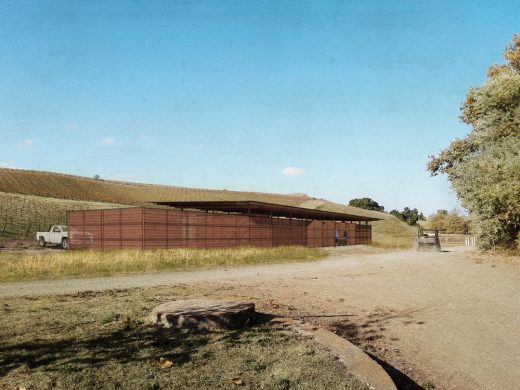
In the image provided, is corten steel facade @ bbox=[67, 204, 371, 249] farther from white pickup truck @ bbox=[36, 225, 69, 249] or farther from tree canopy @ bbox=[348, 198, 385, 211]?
tree canopy @ bbox=[348, 198, 385, 211]

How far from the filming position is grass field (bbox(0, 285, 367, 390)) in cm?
471

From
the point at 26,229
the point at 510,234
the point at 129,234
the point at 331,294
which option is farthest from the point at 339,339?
the point at 26,229

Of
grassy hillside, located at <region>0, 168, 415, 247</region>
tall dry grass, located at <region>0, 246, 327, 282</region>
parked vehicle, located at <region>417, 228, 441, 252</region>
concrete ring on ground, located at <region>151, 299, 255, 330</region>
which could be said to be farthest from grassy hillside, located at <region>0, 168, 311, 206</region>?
concrete ring on ground, located at <region>151, 299, 255, 330</region>

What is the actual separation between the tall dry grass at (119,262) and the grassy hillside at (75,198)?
99.8 feet

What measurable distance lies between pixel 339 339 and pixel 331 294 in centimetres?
542

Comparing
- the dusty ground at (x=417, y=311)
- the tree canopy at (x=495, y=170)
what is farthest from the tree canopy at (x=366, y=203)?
the dusty ground at (x=417, y=311)

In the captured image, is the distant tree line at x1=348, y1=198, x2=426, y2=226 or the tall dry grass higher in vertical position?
the distant tree line at x1=348, y1=198, x2=426, y2=226

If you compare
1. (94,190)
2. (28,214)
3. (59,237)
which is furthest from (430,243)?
(94,190)

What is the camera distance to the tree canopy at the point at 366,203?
138 meters

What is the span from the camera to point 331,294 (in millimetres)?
11742

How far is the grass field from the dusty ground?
5.69 feet

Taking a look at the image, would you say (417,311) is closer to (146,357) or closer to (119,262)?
(146,357)

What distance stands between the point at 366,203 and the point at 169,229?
114 meters

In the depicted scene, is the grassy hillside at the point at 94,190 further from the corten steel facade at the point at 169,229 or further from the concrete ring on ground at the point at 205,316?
the concrete ring on ground at the point at 205,316
